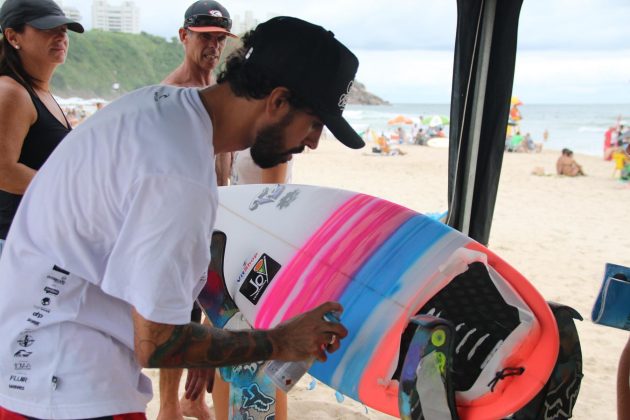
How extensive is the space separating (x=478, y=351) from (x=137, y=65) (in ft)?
152

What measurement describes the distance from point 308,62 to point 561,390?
3.78 ft

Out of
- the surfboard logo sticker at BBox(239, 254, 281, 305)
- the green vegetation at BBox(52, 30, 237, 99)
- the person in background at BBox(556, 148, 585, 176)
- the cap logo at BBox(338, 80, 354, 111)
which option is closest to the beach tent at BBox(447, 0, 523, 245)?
the surfboard logo sticker at BBox(239, 254, 281, 305)

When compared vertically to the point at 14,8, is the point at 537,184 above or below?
below

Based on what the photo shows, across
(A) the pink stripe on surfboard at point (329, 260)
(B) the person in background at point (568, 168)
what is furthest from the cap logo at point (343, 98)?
(B) the person in background at point (568, 168)

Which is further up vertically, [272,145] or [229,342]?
[272,145]

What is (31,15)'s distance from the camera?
7.43 feet

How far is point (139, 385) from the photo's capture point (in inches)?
49.2

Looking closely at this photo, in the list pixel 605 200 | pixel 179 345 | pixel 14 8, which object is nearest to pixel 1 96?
pixel 14 8

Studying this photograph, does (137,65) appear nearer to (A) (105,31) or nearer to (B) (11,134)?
(A) (105,31)

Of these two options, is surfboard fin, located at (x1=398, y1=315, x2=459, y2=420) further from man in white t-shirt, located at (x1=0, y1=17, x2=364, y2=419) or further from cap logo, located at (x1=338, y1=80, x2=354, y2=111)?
cap logo, located at (x1=338, y1=80, x2=354, y2=111)

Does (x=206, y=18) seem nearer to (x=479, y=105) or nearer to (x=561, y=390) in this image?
(x=479, y=105)

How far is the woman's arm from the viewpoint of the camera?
2129mm

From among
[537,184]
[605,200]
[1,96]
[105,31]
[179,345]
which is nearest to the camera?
[179,345]

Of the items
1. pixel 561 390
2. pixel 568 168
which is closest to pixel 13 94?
pixel 561 390
